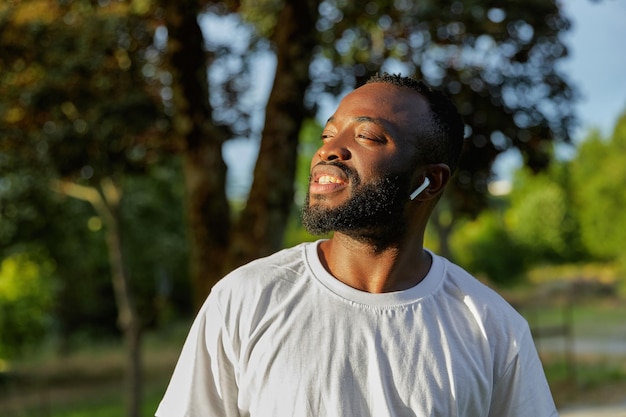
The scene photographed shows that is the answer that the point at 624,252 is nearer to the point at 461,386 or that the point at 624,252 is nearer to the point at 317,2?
the point at 317,2

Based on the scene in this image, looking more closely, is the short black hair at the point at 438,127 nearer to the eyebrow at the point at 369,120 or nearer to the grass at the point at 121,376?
the eyebrow at the point at 369,120

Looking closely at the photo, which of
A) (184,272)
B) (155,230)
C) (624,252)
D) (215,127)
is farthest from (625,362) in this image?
(184,272)

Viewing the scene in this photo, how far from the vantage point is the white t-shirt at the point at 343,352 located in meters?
1.89

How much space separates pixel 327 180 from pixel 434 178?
30 cm

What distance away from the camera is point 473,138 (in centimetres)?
886

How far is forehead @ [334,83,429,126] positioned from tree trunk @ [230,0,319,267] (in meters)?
4.69

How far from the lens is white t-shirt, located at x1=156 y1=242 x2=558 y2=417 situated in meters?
1.89

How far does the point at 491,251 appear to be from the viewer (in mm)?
46812

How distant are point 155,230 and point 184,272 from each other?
35.5 feet

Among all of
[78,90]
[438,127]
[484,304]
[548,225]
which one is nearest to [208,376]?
[484,304]

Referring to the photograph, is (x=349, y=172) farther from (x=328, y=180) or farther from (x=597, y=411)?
(x=597, y=411)

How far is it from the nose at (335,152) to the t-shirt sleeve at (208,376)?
15.7 inches

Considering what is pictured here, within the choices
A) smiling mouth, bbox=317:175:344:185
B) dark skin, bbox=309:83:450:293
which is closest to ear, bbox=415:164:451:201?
dark skin, bbox=309:83:450:293

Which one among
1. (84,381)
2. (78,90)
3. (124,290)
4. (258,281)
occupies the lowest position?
(84,381)
